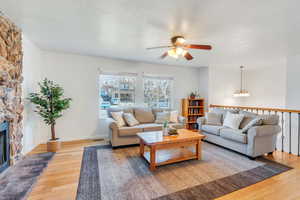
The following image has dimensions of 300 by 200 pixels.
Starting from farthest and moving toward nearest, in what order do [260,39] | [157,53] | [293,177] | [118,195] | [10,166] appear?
1. [157,53]
2. [260,39]
3. [10,166]
4. [293,177]
5. [118,195]

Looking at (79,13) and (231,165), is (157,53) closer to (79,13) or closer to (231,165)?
(79,13)

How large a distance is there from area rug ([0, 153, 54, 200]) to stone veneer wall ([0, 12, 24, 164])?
0.21 metres

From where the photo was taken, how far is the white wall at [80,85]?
3822mm

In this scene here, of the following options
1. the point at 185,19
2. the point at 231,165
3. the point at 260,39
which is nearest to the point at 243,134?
the point at 231,165

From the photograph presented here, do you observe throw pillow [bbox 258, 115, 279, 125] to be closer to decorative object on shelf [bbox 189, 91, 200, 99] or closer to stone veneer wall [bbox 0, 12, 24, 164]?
decorative object on shelf [bbox 189, 91, 200, 99]

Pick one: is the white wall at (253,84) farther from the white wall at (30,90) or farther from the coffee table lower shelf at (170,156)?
the white wall at (30,90)

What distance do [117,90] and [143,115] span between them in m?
1.21

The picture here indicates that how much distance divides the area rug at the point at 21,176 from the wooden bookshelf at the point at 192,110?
420 cm

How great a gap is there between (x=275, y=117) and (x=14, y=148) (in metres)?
5.09

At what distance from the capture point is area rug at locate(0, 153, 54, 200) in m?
1.78

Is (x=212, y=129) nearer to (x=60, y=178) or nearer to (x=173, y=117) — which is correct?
(x=173, y=117)

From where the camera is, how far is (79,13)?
2.00 meters

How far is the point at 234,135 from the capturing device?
3.06m

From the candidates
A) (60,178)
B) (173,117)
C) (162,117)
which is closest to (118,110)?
(162,117)
